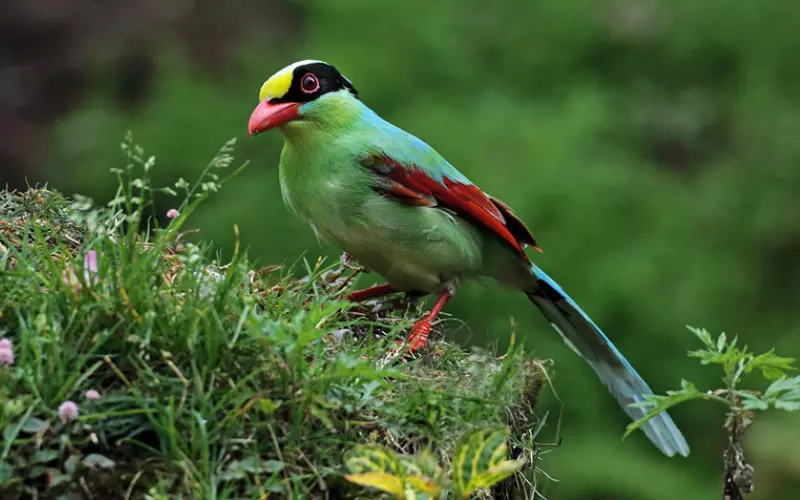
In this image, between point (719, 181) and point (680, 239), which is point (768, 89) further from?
point (680, 239)

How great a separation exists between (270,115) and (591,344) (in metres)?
1.45

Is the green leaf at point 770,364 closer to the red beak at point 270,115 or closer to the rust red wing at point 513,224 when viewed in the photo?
the rust red wing at point 513,224

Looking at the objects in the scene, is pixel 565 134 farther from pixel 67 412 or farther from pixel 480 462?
pixel 67 412

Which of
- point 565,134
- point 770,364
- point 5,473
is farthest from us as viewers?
point 565,134

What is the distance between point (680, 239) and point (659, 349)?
0.92m

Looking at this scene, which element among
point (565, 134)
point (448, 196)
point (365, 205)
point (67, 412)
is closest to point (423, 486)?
point (67, 412)

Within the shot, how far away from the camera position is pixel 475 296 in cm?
603

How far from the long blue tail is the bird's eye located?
1048 millimetres

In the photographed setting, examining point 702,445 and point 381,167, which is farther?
point 702,445

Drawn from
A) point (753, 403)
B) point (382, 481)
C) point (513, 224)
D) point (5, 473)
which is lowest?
point (5, 473)

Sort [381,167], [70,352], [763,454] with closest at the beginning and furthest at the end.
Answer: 1. [70,352]
2. [381,167]
3. [763,454]

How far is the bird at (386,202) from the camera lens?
136 inches

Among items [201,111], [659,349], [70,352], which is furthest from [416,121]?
[70,352]

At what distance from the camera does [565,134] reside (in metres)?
7.10
